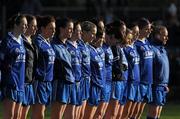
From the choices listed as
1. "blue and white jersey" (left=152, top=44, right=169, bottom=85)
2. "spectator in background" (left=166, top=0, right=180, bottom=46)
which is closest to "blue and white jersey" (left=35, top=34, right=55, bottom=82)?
"blue and white jersey" (left=152, top=44, right=169, bottom=85)

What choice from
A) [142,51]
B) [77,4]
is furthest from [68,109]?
[77,4]

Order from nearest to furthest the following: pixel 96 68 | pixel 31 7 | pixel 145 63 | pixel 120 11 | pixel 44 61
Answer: pixel 44 61, pixel 96 68, pixel 145 63, pixel 31 7, pixel 120 11

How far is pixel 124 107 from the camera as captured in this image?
14.1m

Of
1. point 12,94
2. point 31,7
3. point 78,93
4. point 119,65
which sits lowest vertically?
point 12,94

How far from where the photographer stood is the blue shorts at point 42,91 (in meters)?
11.9

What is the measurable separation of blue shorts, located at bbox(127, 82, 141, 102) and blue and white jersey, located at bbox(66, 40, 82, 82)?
1.62 m

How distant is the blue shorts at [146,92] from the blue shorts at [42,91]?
8.58 feet

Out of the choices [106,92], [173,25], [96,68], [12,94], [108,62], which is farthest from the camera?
[173,25]

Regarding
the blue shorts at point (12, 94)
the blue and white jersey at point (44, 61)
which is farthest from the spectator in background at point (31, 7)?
the blue shorts at point (12, 94)

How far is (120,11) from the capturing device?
25.8 metres

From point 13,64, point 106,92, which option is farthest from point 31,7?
point 13,64

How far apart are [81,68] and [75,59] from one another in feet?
0.98

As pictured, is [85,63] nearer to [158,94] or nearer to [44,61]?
[44,61]

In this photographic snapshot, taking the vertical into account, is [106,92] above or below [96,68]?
below
